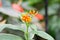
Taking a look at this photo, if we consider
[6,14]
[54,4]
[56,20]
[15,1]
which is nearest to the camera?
[6,14]

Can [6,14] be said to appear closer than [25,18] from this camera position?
No

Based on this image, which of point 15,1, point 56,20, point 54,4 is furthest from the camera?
point 54,4

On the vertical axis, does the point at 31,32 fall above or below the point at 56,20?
above

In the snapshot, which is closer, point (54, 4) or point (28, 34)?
point (28, 34)

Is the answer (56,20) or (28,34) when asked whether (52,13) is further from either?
(28,34)

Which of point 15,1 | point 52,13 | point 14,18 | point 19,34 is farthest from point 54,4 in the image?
point 19,34

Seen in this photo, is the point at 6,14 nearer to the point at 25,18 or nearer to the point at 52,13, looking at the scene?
the point at 25,18

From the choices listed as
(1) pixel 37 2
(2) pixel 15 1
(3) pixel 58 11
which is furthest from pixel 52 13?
(2) pixel 15 1

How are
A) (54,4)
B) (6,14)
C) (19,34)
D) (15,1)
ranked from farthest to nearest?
(54,4) → (15,1) → (6,14) → (19,34)

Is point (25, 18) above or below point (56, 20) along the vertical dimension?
above
